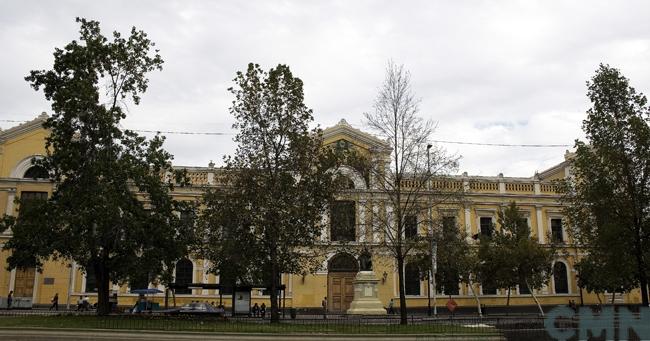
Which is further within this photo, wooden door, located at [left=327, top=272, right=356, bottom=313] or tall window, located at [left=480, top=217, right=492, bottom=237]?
tall window, located at [left=480, top=217, right=492, bottom=237]

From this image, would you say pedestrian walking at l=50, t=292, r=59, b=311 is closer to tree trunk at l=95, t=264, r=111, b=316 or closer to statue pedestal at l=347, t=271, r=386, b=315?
tree trunk at l=95, t=264, r=111, b=316

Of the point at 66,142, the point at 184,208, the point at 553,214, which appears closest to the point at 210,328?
the point at 184,208

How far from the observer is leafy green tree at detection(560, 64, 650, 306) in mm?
20375

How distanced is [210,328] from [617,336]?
12.6 m

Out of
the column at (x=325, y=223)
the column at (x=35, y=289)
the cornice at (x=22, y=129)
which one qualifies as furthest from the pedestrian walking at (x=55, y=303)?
the column at (x=325, y=223)

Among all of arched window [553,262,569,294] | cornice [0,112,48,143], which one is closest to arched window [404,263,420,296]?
arched window [553,262,569,294]

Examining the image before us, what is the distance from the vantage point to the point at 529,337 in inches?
725

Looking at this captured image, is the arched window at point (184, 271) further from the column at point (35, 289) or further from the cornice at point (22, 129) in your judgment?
the cornice at point (22, 129)

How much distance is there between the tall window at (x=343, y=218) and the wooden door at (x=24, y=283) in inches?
918

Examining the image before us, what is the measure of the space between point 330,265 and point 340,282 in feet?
4.41

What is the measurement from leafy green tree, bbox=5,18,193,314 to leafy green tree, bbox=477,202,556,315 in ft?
66.2

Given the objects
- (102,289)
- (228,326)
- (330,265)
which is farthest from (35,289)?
(228,326)

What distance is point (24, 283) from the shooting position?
127 feet

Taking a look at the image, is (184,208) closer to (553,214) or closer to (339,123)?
(339,123)
